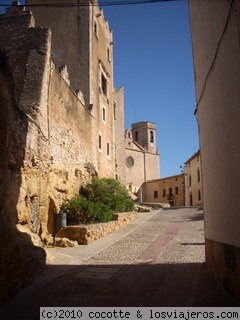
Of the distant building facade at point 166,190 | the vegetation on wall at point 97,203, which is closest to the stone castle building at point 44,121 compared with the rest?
the vegetation on wall at point 97,203

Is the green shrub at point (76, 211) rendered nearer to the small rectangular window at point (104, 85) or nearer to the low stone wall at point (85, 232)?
the low stone wall at point (85, 232)

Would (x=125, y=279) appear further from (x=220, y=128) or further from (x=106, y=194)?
(x=106, y=194)

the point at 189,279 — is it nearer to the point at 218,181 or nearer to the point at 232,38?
the point at 218,181

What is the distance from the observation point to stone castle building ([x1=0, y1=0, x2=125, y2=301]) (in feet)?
20.1

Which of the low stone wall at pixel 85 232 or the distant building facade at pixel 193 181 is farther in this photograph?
the distant building facade at pixel 193 181

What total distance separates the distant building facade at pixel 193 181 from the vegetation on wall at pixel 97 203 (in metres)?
17.4

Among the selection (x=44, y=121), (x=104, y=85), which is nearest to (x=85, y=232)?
(x=44, y=121)

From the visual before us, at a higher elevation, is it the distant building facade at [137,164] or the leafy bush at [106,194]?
the distant building facade at [137,164]

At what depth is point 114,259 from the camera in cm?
866

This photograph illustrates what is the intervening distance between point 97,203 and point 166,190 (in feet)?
110

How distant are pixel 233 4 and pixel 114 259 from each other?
259 inches

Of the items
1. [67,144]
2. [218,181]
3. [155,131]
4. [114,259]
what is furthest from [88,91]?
[155,131]

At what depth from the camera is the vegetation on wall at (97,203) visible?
41.4 ft

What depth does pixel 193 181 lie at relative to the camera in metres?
37.6
